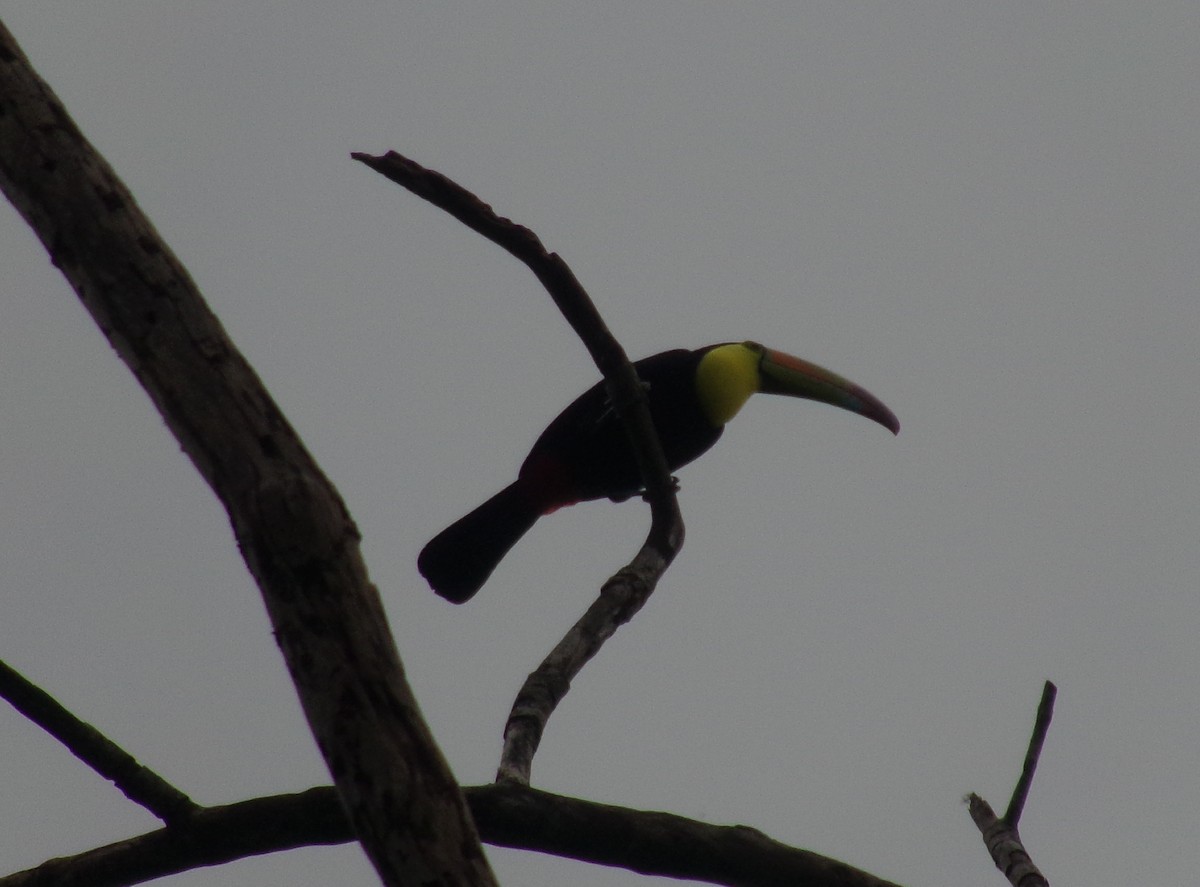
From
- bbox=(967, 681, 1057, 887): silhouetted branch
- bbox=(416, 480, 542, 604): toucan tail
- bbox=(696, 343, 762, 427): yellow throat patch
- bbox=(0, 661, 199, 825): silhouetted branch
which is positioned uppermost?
bbox=(696, 343, 762, 427): yellow throat patch

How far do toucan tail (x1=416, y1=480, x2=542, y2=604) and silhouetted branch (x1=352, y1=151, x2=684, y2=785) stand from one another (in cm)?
191

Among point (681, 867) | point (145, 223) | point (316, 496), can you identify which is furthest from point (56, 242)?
point (681, 867)

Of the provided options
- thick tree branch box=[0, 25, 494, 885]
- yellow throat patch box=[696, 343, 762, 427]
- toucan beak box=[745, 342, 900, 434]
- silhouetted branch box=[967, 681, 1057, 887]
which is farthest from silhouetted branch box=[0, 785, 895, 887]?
toucan beak box=[745, 342, 900, 434]

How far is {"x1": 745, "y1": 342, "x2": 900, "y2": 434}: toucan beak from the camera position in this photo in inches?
315

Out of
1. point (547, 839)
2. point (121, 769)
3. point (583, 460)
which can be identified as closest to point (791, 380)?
point (583, 460)

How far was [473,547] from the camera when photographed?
7000 millimetres

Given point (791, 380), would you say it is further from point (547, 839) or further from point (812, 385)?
point (547, 839)

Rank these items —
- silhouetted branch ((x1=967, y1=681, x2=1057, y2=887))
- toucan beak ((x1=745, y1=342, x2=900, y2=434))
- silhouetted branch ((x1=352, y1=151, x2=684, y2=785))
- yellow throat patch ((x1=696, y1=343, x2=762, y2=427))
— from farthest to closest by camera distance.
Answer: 1. toucan beak ((x1=745, y1=342, x2=900, y2=434))
2. yellow throat patch ((x1=696, y1=343, x2=762, y2=427))
3. silhouetted branch ((x1=352, y1=151, x2=684, y2=785))
4. silhouetted branch ((x1=967, y1=681, x2=1057, y2=887))

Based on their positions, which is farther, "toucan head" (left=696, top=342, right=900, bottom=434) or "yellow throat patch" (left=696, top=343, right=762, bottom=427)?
"toucan head" (left=696, top=342, right=900, bottom=434)

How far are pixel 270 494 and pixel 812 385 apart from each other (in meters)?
5.98

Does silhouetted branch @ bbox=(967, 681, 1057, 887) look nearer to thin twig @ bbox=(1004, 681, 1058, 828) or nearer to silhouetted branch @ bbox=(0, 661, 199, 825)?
thin twig @ bbox=(1004, 681, 1058, 828)

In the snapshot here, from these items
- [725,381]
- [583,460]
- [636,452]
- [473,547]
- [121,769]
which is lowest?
[121,769]

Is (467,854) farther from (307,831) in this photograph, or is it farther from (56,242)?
(56,242)

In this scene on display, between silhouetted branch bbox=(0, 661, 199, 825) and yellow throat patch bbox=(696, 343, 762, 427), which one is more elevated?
yellow throat patch bbox=(696, 343, 762, 427)
